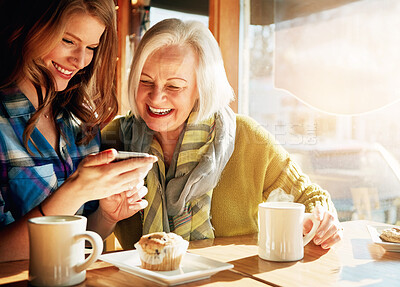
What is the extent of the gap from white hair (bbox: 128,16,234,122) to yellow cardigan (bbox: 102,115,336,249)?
0.62 ft

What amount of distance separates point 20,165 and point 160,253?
0.62m

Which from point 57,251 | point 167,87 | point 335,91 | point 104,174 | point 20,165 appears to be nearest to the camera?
point 57,251

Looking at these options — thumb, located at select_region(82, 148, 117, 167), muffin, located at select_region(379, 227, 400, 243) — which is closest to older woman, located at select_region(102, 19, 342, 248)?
muffin, located at select_region(379, 227, 400, 243)

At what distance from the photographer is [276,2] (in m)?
2.15

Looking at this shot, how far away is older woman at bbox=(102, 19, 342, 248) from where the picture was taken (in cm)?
149

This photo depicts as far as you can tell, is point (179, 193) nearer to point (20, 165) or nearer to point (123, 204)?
point (123, 204)

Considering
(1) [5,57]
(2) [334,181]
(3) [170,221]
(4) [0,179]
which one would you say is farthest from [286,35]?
(4) [0,179]

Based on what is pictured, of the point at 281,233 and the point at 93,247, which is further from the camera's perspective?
the point at 281,233

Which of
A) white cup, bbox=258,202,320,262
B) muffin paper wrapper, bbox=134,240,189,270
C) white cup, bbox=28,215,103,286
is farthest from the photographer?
white cup, bbox=258,202,320,262

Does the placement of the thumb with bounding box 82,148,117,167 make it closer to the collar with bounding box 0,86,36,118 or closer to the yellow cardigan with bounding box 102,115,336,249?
the collar with bounding box 0,86,36,118

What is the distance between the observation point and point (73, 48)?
1.34 meters

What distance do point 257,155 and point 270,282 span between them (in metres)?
0.79

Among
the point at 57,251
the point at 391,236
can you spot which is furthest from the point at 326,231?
the point at 57,251

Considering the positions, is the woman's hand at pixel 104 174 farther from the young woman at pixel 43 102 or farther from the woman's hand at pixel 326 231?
the woman's hand at pixel 326 231
